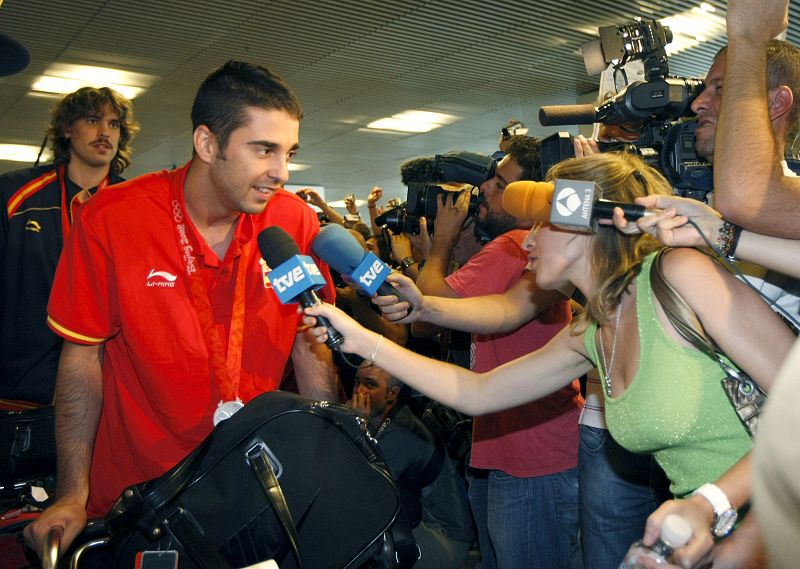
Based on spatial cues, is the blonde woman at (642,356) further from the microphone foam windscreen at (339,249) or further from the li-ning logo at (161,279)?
the li-ning logo at (161,279)

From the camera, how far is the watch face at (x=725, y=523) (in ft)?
4.32

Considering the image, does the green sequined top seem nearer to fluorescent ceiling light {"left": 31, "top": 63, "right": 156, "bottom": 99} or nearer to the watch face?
the watch face

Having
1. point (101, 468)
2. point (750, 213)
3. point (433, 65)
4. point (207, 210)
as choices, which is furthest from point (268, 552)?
point (433, 65)

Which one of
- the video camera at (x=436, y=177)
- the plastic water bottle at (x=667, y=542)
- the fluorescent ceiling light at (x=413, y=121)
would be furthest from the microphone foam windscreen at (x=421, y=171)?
the fluorescent ceiling light at (x=413, y=121)

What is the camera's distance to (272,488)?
155cm

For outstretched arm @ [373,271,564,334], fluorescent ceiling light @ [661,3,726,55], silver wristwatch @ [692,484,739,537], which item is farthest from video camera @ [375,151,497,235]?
fluorescent ceiling light @ [661,3,726,55]

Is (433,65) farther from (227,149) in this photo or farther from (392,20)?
(227,149)

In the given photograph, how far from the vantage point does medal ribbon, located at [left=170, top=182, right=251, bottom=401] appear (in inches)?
77.1

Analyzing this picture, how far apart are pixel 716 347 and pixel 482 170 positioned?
168 centimetres

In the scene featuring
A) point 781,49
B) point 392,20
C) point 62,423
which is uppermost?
point 392,20

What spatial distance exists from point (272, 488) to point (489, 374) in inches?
29.0

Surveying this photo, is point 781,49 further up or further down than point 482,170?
further up

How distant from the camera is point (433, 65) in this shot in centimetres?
770

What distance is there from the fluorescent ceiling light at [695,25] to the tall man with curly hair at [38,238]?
475 cm
